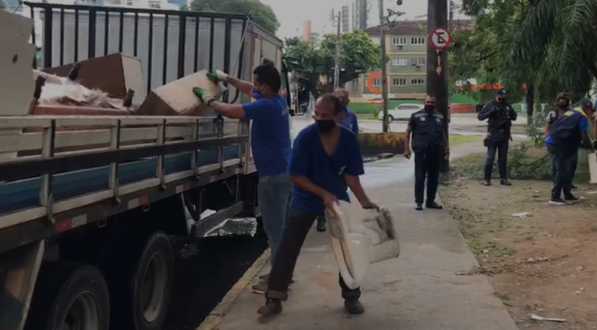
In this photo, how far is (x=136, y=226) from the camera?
5340 millimetres

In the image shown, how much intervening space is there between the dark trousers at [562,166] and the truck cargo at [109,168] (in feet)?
15.5

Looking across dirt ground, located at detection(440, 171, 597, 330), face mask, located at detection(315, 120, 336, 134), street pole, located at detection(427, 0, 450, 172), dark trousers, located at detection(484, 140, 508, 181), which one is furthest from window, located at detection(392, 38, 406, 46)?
face mask, located at detection(315, 120, 336, 134)

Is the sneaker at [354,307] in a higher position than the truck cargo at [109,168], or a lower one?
lower

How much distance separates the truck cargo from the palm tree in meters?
4.81

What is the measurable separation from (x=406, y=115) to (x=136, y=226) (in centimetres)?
5531

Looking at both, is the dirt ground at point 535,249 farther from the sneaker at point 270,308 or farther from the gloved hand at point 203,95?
the gloved hand at point 203,95

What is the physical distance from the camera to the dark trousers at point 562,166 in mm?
10698

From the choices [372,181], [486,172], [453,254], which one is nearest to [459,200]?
[486,172]

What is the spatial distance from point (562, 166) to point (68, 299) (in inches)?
334

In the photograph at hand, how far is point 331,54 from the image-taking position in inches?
2175

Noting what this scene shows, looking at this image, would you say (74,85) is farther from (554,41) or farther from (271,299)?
(554,41)

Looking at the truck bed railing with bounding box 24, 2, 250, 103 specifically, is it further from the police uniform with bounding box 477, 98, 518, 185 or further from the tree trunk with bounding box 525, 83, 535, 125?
the tree trunk with bounding box 525, 83, 535, 125

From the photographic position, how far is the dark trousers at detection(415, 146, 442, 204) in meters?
10.3

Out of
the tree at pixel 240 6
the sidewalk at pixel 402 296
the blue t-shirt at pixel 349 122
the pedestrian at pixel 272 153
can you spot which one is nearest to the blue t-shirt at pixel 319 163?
the pedestrian at pixel 272 153
